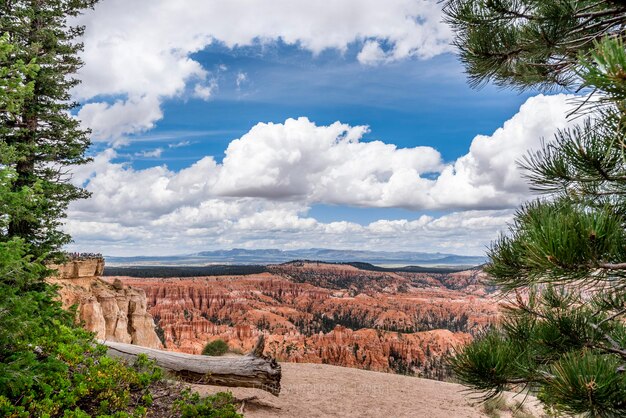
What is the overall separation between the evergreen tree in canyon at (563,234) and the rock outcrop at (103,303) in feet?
62.6

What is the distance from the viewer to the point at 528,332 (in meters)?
4.83

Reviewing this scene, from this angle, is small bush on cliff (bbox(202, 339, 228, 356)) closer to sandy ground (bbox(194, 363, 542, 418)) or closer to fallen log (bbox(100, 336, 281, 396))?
sandy ground (bbox(194, 363, 542, 418))

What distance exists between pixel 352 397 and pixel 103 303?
17.4 metres

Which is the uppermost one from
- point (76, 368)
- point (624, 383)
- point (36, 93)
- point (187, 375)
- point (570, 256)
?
point (36, 93)

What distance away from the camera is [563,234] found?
2609mm

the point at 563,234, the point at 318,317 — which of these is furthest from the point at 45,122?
the point at 318,317

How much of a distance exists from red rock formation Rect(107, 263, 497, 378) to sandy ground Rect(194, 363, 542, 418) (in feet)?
59.6

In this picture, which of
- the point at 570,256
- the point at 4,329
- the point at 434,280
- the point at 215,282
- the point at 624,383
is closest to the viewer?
the point at 570,256

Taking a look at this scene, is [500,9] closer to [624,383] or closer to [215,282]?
[624,383]

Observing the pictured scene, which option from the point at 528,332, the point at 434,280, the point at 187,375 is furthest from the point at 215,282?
the point at 528,332

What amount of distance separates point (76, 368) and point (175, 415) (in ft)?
7.41

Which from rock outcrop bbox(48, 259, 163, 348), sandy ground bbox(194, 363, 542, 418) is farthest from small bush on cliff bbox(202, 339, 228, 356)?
sandy ground bbox(194, 363, 542, 418)

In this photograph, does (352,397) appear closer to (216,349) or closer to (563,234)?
(216,349)

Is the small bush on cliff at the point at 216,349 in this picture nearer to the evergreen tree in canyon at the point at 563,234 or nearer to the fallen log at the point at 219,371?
the fallen log at the point at 219,371
